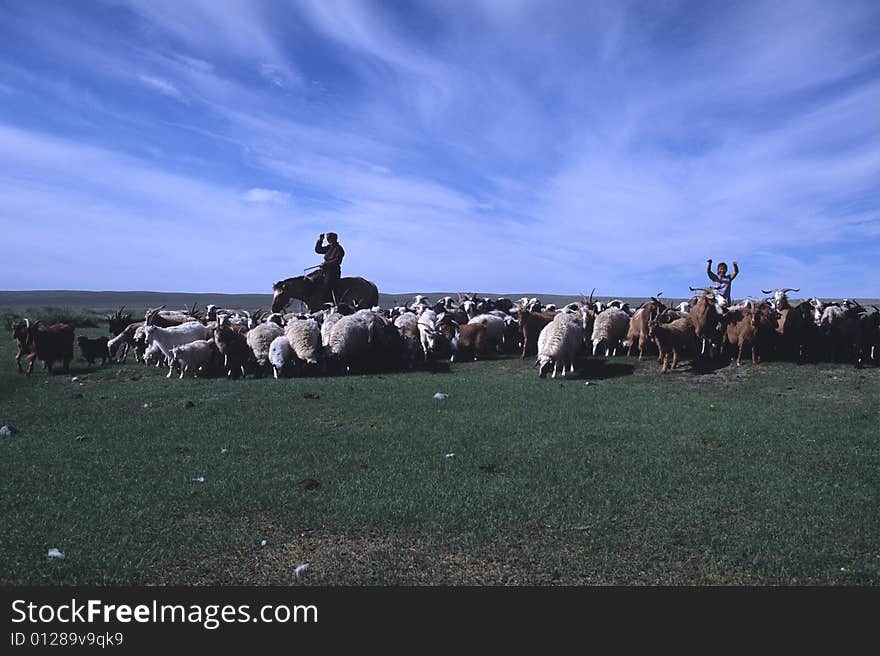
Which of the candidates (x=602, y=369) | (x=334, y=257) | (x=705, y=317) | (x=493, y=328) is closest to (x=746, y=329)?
(x=705, y=317)

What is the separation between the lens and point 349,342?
17.9m

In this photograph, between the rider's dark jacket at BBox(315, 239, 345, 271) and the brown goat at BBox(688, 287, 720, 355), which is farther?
the rider's dark jacket at BBox(315, 239, 345, 271)

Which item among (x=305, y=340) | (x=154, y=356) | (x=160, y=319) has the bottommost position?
(x=154, y=356)

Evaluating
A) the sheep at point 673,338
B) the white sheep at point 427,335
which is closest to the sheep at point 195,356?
the white sheep at point 427,335

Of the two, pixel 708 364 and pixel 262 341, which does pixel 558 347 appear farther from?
pixel 262 341

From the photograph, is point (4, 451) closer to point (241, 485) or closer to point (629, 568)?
point (241, 485)

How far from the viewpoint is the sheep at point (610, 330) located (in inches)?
768

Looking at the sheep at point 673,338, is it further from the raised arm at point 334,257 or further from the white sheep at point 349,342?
the raised arm at point 334,257

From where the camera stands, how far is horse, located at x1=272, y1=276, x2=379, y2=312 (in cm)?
2647

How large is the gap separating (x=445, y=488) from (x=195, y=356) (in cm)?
1155

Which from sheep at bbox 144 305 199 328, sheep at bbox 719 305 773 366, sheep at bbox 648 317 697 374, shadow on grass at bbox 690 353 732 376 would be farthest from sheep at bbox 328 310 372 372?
sheep at bbox 719 305 773 366

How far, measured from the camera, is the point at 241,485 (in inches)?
307

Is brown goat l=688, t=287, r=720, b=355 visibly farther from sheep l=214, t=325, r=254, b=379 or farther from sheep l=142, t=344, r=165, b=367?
sheep l=142, t=344, r=165, b=367

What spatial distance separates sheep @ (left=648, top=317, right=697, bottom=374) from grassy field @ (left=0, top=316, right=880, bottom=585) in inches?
109
